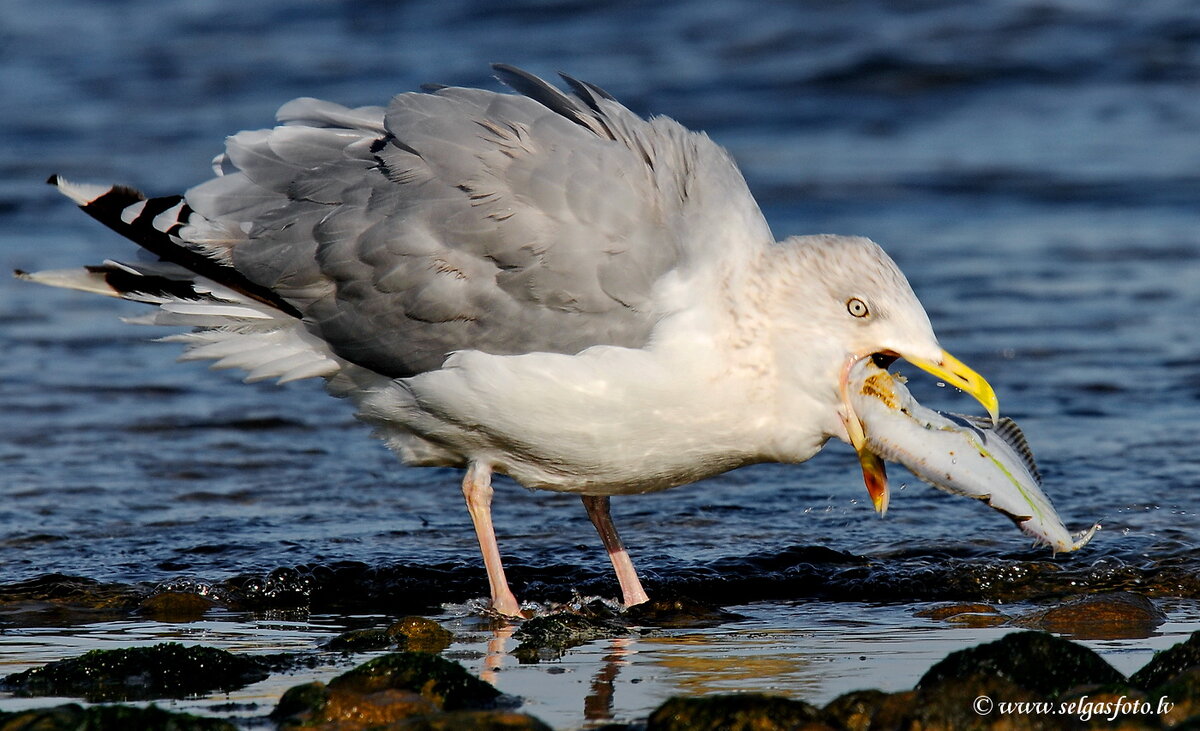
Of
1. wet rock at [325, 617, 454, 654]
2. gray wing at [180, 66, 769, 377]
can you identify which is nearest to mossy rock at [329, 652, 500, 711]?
wet rock at [325, 617, 454, 654]

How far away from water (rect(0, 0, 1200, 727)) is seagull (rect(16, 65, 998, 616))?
0.68m

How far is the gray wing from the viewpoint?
17.2 feet

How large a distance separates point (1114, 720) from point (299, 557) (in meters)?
3.59

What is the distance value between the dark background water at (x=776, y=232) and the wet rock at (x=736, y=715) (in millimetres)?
2066

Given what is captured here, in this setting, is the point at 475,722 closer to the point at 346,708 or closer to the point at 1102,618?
the point at 346,708

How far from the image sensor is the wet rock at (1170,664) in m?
4.29

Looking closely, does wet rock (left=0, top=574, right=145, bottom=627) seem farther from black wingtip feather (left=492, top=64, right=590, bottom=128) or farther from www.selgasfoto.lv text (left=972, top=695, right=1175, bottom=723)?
www.selgasfoto.lv text (left=972, top=695, right=1175, bottom=723)

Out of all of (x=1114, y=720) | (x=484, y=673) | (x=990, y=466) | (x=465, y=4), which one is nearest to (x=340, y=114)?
(x=484, y=673)

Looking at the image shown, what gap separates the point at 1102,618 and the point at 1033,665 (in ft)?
3.77

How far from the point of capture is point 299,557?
651cm

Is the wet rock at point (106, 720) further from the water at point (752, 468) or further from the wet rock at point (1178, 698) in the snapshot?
the wet rock at point (1178, 698)

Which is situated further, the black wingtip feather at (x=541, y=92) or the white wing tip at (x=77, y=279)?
the white wing tip at (x=77, y=279)

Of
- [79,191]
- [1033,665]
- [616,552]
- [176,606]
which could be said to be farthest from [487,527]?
[1033,665]

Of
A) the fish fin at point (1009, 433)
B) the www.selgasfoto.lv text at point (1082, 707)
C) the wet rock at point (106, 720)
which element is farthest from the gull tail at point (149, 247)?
the www.selgasfoto.lv text at point (1082, 707)
